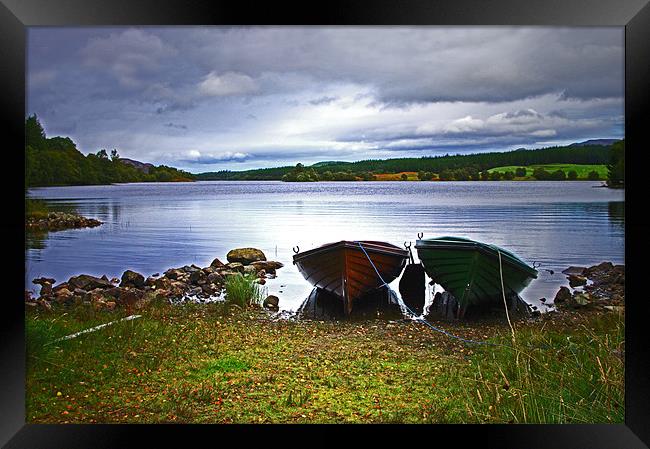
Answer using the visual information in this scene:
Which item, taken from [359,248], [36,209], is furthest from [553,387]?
[36,209]

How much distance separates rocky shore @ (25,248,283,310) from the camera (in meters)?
4.94

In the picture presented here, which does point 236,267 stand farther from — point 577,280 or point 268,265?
point 577,280

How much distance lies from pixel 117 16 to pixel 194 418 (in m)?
2.46

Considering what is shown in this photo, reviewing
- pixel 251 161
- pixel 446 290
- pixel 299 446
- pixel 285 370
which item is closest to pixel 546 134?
pixel 446 290

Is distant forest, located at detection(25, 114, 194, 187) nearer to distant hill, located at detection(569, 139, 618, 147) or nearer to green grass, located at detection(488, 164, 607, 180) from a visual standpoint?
green grass, located at detection(488, 164, 607, 180)

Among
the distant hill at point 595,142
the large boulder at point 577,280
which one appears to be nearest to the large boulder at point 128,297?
the large boulder at point 577,280

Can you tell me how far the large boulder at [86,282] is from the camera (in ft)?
16.1

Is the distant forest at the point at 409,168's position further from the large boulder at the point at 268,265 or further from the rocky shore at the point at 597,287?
the rocky shore at the point at 597,287

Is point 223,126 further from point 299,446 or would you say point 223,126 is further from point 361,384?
point 299,446

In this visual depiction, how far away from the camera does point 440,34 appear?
486 cm

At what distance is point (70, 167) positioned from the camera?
16.5 feet

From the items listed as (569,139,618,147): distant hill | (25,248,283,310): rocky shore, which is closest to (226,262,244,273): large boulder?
(25,248,283,310): rocky shore

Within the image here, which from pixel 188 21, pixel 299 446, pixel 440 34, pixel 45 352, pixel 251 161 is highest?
pixel 440 34

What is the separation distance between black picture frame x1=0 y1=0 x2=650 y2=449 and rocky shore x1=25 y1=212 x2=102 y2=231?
5.57ft
